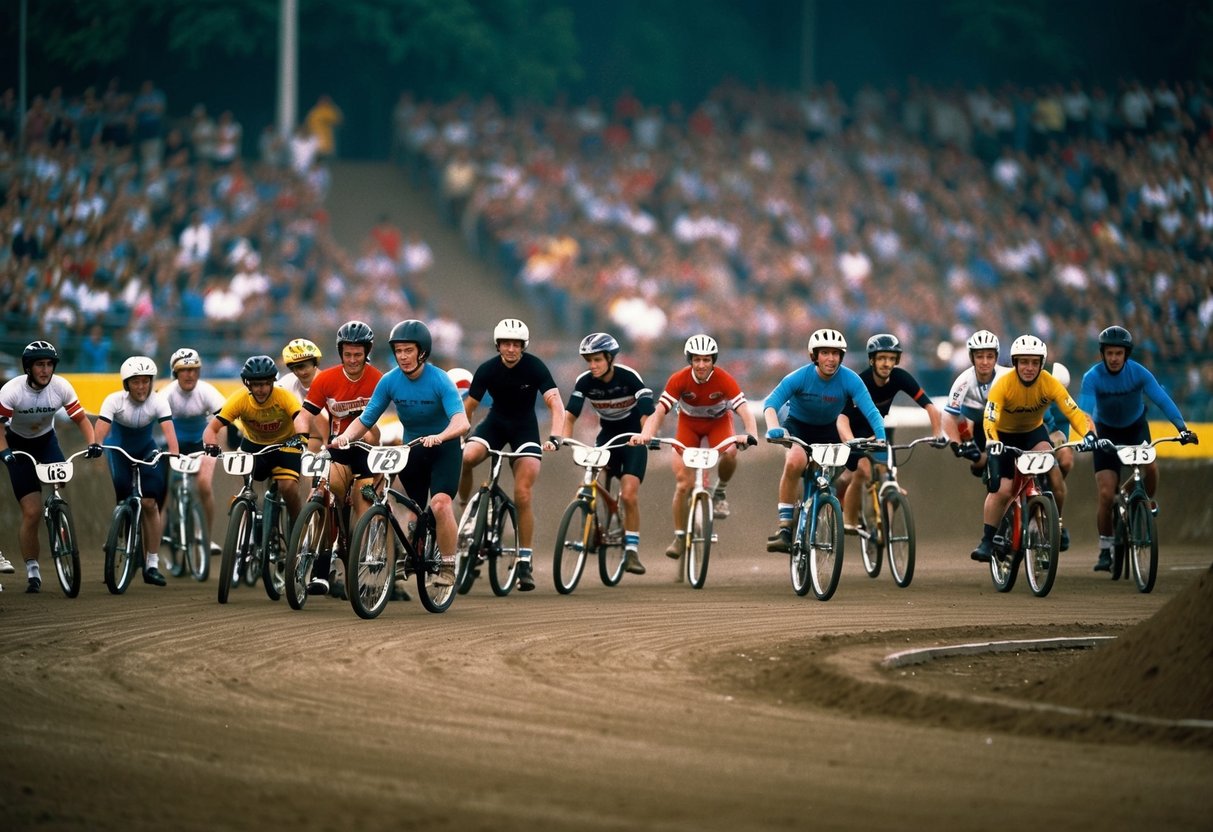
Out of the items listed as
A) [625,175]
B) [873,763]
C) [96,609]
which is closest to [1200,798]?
[873,763]

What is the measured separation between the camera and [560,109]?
3497 cm

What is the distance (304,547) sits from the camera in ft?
43.4

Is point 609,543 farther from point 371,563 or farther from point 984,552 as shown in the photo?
point 371,563

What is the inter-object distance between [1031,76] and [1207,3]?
154 inches

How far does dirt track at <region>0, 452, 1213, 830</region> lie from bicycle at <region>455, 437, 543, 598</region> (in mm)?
600

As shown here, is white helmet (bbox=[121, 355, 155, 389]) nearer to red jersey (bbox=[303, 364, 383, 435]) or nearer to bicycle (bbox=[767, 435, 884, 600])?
red jersey (bbox=[303, 364, 383, 435])

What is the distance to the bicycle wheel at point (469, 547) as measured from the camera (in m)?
14.7

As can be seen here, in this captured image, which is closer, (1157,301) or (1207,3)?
(1157,301)

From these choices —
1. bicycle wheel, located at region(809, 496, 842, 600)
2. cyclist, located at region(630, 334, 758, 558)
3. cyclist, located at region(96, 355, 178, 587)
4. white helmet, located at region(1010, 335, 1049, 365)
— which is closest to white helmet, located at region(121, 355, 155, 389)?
cyclist, located at region(96, 355, 178, 587)

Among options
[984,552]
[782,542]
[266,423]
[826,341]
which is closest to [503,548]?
[266,423]

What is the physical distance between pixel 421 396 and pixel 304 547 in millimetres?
1419

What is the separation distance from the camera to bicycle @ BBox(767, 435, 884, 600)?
577 inches

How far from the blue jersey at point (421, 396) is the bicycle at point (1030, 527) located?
460 centimetres

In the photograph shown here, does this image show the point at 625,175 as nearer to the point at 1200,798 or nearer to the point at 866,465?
the point at 866,465
